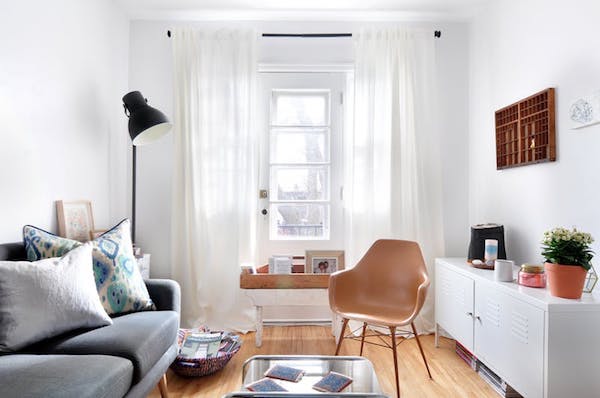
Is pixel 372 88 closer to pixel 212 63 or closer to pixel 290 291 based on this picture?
pixel 212 63

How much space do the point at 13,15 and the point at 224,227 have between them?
179 cm

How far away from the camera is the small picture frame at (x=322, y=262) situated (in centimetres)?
282

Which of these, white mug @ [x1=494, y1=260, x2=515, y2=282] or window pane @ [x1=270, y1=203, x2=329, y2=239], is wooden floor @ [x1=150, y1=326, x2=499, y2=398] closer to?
white mug @ [x1=494, y1=260, x2=515, y2=282]

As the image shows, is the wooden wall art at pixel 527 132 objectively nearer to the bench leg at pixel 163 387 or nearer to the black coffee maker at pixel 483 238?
the black coffee maker at pixel 483 238

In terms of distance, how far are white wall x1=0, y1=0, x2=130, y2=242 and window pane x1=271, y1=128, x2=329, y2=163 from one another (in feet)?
4.12

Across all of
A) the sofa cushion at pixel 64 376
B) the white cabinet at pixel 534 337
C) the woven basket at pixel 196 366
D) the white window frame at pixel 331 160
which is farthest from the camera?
the white window frame at pixel 331 160

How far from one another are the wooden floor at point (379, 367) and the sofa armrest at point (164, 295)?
1.59ft

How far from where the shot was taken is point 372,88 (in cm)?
294

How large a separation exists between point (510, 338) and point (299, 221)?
1763 millimetres

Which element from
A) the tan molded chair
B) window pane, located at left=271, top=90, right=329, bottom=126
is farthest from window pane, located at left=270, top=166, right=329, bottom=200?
the tan molded chair

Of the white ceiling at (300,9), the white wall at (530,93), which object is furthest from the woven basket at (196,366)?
the white ceiling at (300,9)

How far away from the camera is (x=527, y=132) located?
7.58 ft

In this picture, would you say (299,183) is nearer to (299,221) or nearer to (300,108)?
(299,221)

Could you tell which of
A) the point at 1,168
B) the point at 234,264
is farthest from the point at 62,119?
the point at 234,264
